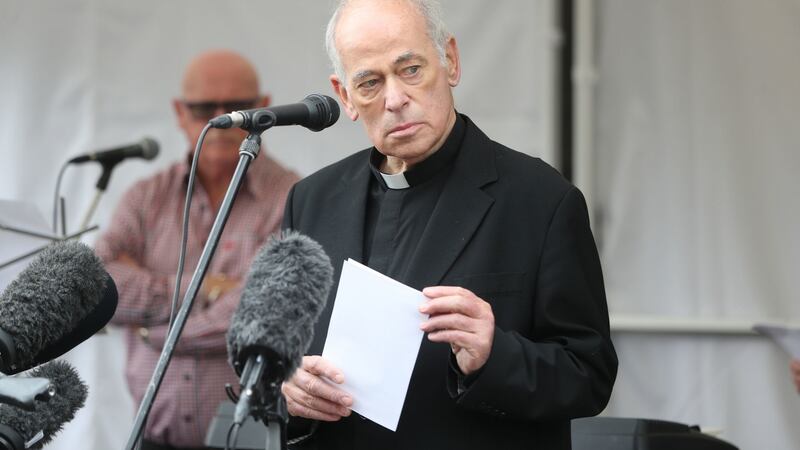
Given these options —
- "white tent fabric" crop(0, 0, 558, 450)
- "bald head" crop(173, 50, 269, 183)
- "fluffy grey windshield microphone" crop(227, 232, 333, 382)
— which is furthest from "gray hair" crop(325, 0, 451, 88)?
"white tent fabric" crop(0, 0, 558, 450)

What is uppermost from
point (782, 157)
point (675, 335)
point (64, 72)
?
point (64, 72)

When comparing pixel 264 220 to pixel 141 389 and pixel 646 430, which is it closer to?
pixel 141 389

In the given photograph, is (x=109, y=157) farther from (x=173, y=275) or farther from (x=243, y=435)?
(x=243, y=435)

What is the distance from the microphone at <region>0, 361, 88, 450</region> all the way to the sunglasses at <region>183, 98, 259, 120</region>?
2.74 m

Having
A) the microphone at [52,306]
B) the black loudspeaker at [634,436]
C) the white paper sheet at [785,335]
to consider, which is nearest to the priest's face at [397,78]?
the microphone at [52,306]

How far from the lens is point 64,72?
548cm

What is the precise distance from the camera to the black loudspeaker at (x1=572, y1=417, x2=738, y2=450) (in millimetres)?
3127

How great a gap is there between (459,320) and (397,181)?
0.66m

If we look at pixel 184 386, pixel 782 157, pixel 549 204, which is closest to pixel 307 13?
pixel 184 386

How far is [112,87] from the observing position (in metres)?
5.47

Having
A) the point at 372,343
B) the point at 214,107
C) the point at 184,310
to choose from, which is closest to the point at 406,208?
the point at 372,343

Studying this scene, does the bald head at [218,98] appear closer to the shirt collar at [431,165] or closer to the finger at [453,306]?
the shirt collar at [431,165]

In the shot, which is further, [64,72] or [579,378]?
[64,72]

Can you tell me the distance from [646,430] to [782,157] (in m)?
2.34
